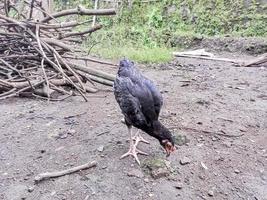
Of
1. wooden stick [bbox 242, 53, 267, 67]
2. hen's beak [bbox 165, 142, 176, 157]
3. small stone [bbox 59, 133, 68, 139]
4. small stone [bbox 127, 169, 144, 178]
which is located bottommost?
small stone [bbox 59, 133, 68, 139]

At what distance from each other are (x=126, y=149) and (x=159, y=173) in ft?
1.68

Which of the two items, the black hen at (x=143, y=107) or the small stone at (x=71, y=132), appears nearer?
the black hen at (x=143, y=107)

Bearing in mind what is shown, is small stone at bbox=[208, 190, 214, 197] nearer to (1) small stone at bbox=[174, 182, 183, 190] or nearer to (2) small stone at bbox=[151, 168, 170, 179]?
(1) small stone at bbox=[174, 182, 183, 190]

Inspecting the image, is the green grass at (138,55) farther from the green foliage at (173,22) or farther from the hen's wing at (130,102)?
the hen's wing at (130,102)

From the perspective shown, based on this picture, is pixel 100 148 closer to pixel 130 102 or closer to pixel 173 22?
pixel 130 102

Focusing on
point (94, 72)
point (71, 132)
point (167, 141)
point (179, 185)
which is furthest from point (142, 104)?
point (94, 72)

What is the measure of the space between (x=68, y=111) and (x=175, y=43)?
18.7ft

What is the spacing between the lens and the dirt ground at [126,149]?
304 cm

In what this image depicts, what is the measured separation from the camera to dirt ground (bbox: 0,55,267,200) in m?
3.04

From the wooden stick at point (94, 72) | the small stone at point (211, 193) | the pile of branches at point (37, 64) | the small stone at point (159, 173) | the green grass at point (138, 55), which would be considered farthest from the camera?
the green grass at point (138, 55)

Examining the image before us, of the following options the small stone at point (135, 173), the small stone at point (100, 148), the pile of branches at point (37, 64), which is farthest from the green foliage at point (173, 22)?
the small stone at point (135, 173)

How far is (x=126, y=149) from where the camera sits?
355cm

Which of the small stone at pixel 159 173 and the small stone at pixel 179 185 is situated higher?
the small stone at pixel 159 173

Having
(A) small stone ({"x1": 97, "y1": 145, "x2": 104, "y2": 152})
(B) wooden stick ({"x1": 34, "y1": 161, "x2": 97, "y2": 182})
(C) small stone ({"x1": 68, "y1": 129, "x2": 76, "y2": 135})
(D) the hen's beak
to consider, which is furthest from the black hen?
(C) small stone ({"x1": 68, "y1": 129, "x2": 76, "y2": 135})
